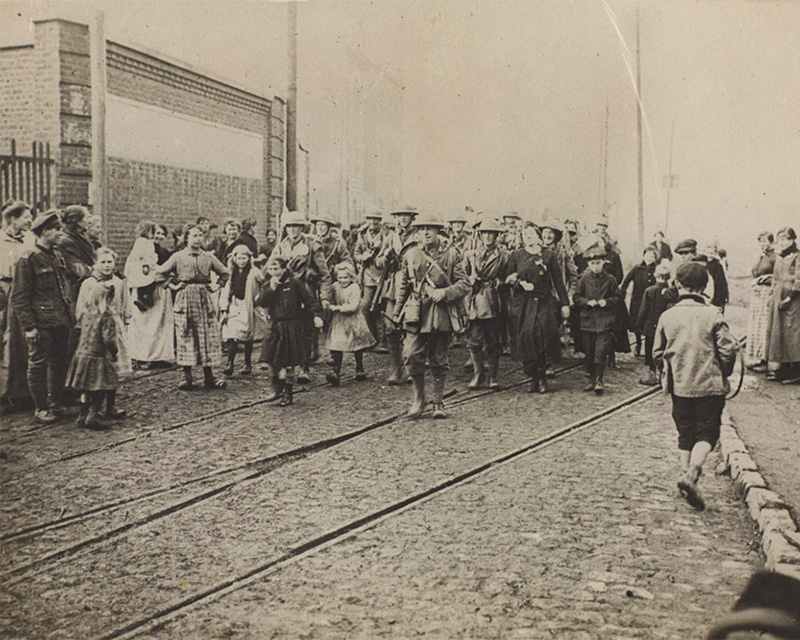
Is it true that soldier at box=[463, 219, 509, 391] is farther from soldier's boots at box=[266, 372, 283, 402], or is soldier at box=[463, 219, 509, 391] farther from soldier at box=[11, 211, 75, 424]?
soldier at box=[11, 211, 75, 424]

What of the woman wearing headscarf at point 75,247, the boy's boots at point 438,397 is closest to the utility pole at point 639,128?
the boy's boots at point 438,397

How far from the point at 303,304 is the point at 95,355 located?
2.43m

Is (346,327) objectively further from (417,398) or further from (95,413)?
(95,413)

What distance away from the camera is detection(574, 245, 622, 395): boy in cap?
32.1ft

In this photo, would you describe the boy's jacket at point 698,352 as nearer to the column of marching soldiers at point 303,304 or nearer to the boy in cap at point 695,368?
the boy in cap at point 695,368

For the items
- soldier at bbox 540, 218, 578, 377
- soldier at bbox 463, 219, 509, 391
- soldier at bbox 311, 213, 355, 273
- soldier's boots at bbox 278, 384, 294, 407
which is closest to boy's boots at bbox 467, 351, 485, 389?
soldier at bbox 463, 219, 509, 391

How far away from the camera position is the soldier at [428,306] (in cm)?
834

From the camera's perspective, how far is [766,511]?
5191 millimetres

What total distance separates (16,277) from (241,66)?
8.62 m

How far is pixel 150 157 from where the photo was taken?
13.2 m

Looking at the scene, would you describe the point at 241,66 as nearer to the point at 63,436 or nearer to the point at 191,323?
the point at 191,323

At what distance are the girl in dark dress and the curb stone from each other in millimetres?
2950

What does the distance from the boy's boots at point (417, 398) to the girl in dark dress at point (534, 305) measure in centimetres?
192

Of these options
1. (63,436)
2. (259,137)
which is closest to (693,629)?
(63,436)
